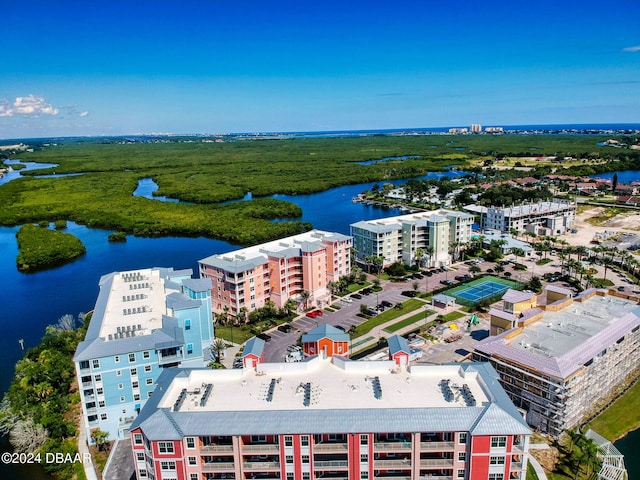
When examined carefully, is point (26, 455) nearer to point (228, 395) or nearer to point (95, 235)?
point (228, 395)

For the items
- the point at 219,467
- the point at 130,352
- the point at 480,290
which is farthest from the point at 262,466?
the point at 480,290

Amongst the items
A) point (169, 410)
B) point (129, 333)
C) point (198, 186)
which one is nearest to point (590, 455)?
point (169, 410)

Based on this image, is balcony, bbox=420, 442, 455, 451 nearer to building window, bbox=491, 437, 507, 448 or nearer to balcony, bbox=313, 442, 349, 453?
building window, bbox=491, 437, 507, 448

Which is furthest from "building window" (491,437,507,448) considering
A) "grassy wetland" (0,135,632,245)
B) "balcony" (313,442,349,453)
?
"grassy wetland" (0,135,632,245)

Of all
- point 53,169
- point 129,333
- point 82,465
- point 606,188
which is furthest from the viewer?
point 53,169

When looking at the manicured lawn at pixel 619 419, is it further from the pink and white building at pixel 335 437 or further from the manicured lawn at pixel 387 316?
the manicured lawn at pixel 387 316

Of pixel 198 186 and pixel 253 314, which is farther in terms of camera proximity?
pixel 198 186
